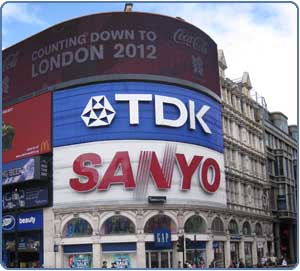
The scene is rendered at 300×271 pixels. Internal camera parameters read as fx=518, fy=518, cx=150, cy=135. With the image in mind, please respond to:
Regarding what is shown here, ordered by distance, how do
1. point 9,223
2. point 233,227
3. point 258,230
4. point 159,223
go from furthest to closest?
point 159,223 → point 233,227 → point 258,230 → point 9,223

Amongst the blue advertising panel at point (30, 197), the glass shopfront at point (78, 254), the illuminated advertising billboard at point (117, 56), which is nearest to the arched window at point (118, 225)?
the glass shopfront at point (78, 254)

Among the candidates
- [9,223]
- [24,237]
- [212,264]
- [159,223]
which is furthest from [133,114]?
[212,264]

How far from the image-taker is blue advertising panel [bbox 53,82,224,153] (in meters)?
10.1

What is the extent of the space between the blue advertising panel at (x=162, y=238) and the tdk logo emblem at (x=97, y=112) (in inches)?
103

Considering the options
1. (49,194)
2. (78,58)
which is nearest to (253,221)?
(49,194)

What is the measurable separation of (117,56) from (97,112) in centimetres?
123

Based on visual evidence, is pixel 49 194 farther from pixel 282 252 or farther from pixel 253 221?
pixel 282 252

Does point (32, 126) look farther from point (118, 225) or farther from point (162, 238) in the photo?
point (162, 238)

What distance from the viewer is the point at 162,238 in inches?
422

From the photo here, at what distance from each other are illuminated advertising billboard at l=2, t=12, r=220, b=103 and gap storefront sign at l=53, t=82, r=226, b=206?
35 cm

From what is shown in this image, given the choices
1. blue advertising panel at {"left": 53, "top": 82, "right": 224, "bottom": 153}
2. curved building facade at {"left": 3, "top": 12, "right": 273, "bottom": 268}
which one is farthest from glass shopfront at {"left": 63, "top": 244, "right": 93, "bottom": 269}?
blue advertising panel at {"left": 53, "top": 82, "right": 224, "bottom": 153}

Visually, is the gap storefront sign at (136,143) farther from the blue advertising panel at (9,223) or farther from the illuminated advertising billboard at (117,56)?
the blue advertising panel at (9,223)

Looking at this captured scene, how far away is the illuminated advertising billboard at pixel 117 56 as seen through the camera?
9664mm

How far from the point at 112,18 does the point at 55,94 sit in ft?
6.16
